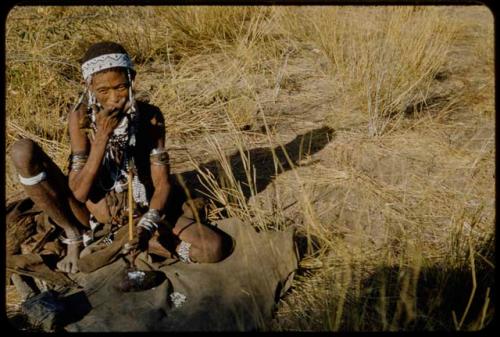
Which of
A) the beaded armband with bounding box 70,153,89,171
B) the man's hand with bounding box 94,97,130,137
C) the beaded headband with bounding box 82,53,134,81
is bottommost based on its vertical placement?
the beaded armband with bounding box 70,153,89,171

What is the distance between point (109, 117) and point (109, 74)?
18 centimetres

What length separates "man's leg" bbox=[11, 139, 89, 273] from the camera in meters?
2.79

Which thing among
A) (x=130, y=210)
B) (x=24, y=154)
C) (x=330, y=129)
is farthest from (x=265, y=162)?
(x=24, y=154)

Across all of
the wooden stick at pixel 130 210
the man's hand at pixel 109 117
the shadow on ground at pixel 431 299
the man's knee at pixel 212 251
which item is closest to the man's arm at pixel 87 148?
the man's hand at pixel 109 117

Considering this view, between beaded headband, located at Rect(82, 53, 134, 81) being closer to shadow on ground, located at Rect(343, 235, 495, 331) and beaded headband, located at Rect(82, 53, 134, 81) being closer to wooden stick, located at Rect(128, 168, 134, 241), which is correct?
wooden stick, located at Rect(128, 168, 134, 241)

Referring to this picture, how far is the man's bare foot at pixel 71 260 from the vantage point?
9.64 feet

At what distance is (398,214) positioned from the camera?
133 inches

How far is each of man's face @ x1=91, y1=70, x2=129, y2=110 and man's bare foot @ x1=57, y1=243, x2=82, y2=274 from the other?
2.28 feet

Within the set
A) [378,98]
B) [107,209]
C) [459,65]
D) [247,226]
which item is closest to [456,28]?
[459,65]

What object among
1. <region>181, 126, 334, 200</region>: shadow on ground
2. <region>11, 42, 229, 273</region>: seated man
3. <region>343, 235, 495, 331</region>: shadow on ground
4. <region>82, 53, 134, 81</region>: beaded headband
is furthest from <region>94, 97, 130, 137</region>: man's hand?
<region>343, 235, 495, 331</region>: shadow on ground

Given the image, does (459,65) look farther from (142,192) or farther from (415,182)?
(142,192)

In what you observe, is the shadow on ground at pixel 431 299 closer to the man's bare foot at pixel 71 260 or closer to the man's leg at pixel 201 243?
the man's leg at pixel 201 243

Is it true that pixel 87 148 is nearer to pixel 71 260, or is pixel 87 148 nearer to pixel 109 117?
pixel 109 117

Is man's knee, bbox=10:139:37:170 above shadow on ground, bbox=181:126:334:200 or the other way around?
above
